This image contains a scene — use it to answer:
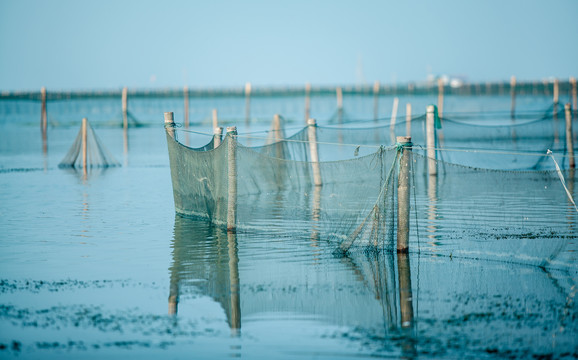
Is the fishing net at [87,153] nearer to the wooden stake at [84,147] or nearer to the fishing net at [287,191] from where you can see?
the wooden stake at [84,147]

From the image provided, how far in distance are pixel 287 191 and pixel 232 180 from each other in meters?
5.14

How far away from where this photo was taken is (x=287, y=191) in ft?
55.9

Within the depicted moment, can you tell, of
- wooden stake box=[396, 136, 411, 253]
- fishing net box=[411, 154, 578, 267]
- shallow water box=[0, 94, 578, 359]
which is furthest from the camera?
fishing net box=[411, 154, 578, 267]

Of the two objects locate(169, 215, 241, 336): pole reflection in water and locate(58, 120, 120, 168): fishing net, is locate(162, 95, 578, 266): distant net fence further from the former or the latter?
locate(58, 120, 120, 168): fishing net

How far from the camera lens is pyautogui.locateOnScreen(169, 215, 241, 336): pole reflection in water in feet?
26.8

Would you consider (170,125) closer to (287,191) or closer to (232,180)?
(232,180)

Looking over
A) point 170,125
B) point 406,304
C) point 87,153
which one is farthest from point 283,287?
point 87,153

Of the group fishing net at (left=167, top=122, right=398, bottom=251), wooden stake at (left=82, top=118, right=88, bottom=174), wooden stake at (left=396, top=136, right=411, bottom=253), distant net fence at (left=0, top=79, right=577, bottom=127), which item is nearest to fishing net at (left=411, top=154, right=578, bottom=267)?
wooden stake at (left=396, top=136, right=411, bottom=253)

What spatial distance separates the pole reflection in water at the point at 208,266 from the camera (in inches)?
322

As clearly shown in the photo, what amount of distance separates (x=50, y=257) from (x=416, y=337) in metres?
5.63

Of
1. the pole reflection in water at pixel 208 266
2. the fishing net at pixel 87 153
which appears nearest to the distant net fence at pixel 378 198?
the pole reflection in water at pixel 208 266

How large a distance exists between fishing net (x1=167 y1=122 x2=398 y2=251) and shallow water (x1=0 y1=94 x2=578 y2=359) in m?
0.23

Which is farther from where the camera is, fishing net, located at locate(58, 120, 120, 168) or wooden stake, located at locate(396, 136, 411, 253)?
fishing net, located at locate(58, 120, 120, 168)

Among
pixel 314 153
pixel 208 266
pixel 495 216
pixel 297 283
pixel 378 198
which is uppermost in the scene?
pixel 314 153
